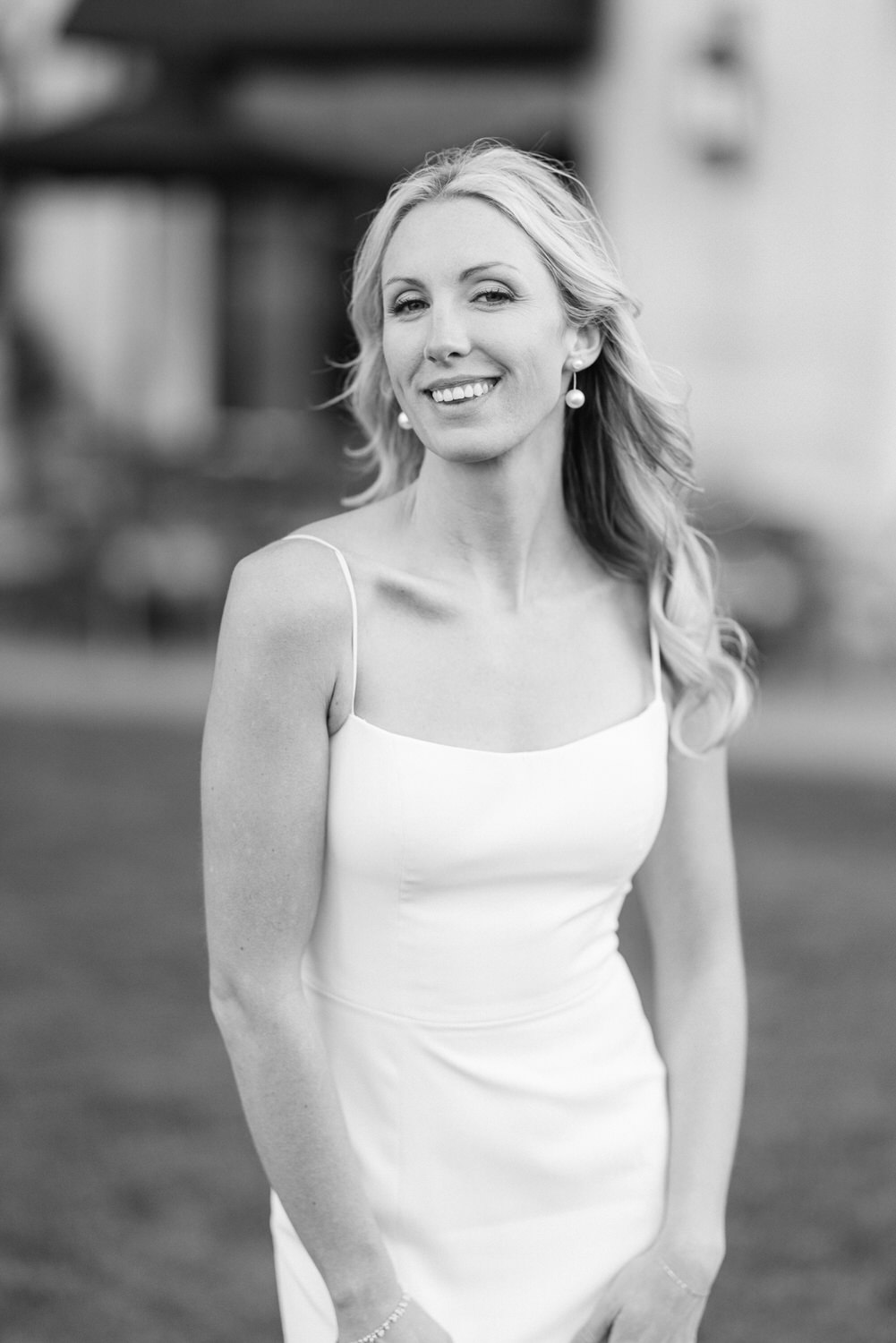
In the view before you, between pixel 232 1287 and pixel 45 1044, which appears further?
pixel 45 1044

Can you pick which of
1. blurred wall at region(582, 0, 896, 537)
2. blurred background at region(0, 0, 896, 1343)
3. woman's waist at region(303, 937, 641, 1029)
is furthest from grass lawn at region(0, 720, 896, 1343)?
blurred wall at region(582, 0, 896, 537)

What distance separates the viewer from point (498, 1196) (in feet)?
6.48

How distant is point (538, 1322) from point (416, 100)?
1142 cm

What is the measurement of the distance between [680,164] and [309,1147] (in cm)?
981

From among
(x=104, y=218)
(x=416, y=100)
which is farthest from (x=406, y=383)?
(x=104, y=218)

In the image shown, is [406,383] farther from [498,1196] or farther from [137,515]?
[137,515]

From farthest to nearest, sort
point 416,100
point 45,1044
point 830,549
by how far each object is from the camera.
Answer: point 416,100 < point 830,549 < point 45,1044

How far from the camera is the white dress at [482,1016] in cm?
186

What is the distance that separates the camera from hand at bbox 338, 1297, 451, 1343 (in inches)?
73.6

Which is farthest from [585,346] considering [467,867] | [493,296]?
[467,867]

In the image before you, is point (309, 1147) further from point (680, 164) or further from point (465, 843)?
point (680, 164)

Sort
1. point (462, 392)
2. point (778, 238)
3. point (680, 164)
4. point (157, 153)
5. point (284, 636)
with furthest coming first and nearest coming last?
1. point (680, 164)
2. point (778, 238)
3. point (157, 153)
4. point (462, 392)
5. point (284, 636)

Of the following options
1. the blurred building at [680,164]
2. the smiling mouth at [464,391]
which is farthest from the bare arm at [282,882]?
the blurred building at [680,164]

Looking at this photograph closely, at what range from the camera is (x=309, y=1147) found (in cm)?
183
